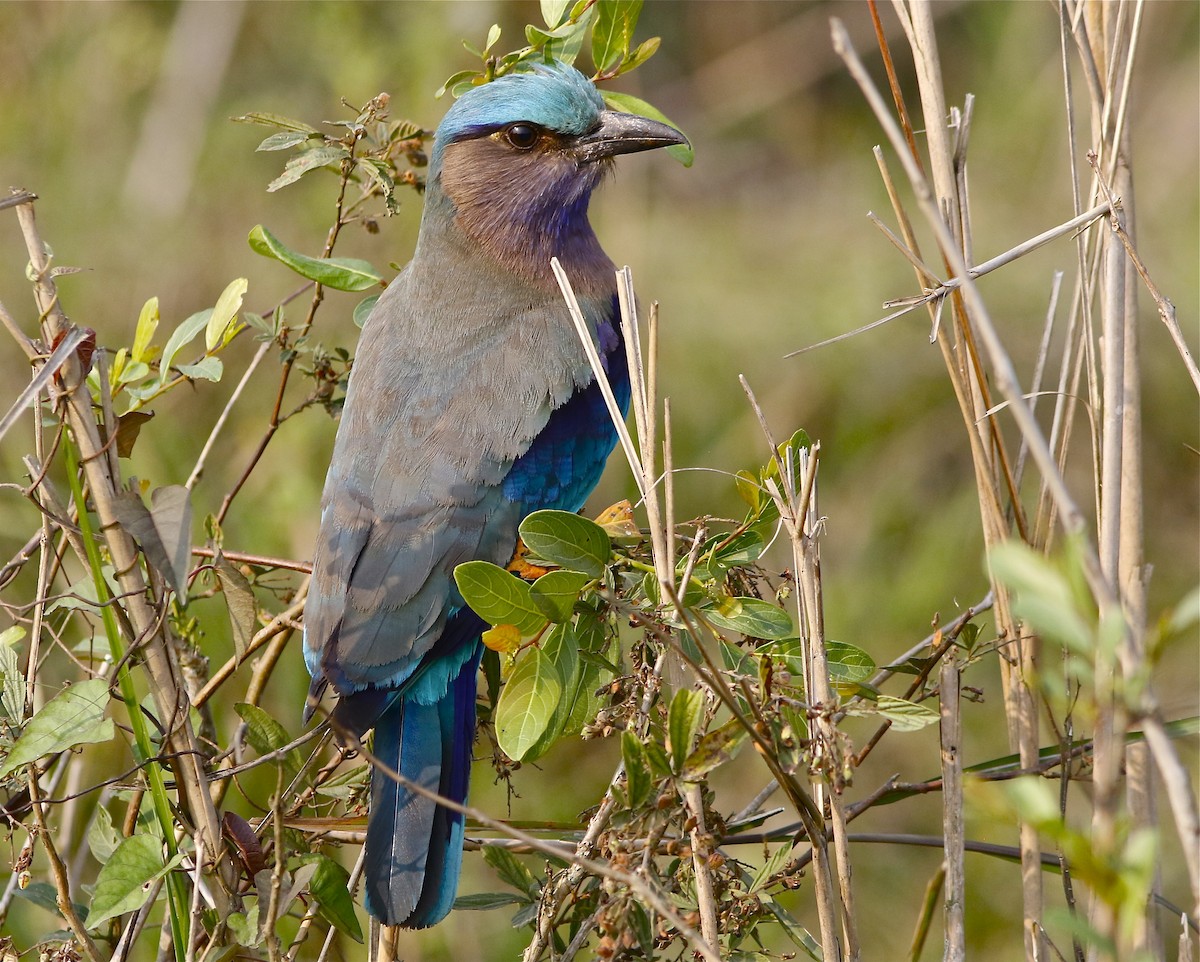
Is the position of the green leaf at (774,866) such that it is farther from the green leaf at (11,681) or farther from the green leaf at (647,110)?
the green leaf at (647,110)

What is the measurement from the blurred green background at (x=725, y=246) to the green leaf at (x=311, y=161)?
1849 millimetres

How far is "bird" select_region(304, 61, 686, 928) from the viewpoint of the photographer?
2.45m

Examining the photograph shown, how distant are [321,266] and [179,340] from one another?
14.7 inches

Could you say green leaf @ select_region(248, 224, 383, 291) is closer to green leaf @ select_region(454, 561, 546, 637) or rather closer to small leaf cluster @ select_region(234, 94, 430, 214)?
small leaf cluster @ select_region(234, 94, 430, 214)

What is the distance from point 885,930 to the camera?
4328 mm

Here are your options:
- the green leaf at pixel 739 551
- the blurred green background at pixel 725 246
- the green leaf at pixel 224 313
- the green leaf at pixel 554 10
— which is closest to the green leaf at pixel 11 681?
the green leaf at pixel 224 313

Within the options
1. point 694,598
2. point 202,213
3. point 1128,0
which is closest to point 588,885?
point 694,598

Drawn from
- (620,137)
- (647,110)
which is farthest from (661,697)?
(620,137)

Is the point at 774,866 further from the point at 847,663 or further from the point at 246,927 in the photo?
the point at 246,927

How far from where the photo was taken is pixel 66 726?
1860 mm

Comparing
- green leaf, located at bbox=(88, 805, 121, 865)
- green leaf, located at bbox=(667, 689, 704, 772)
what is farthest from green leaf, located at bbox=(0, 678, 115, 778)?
green leaf, located at bbox=(667, 689, 704, 772)

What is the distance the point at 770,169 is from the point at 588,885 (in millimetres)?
5722

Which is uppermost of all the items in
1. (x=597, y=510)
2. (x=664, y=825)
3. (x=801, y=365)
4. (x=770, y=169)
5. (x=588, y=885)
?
(x=770, y=169)

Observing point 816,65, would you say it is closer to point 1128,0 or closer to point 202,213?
point 202,213
